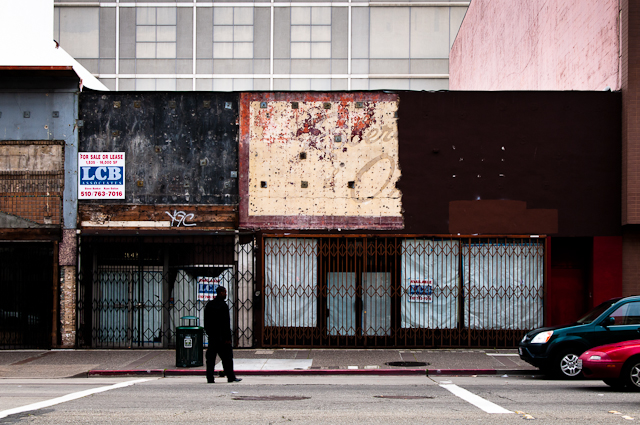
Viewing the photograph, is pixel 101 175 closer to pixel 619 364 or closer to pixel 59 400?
pixel 59 400

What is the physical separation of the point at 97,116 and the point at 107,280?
426 centimetres

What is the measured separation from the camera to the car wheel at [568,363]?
1209 cm

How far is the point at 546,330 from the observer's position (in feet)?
41.1

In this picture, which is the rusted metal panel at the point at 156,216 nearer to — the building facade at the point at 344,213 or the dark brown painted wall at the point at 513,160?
the building facade at the point at 344,213

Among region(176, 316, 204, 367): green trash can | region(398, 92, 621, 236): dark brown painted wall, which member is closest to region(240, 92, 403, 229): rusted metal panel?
region(398, 92, 621, 236): dark brown painted wall

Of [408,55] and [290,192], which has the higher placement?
[408,55]

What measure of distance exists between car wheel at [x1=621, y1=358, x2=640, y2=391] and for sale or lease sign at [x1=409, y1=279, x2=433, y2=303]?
672 centimetres

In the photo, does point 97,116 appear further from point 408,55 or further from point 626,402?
point 408,55

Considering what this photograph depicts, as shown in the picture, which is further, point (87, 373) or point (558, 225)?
point (558, 225)

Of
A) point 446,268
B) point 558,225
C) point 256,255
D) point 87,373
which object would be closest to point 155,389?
point 87,373

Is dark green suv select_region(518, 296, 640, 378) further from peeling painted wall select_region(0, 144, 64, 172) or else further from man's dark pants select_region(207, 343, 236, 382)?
peeling painted wall select_region(0, 144, 64, 172)

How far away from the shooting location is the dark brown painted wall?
17.1 metres

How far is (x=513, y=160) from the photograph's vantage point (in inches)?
677

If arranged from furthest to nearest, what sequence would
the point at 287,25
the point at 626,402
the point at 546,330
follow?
1. the point at 287,25
2. the point at 546,330
3. the point at 626,402
